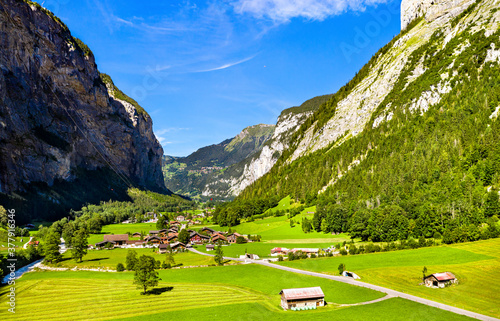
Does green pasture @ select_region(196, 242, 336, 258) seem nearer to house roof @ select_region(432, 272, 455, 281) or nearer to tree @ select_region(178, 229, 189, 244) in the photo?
tree @ select_region(178, 229, 189, 244)

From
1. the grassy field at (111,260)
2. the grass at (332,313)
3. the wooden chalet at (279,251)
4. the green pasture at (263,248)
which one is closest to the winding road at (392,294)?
the grass at (332,313)

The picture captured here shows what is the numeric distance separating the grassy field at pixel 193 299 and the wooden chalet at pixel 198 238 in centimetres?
6117

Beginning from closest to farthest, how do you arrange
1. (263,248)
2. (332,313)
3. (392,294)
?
(332,313) < (392,294) < (263,248)

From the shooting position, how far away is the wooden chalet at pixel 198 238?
138 metres

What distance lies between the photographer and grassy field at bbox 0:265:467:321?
47.1m

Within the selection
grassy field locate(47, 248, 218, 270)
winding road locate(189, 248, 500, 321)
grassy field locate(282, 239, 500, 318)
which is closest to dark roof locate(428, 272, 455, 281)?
grassy field locate(282, 239, 500, 318)

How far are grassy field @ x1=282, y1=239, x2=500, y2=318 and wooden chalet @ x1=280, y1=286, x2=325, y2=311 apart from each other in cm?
1612

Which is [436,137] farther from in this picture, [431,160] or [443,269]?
[443,269]

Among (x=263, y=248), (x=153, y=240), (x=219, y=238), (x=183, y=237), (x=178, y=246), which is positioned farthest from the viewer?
(x=153, y=240)

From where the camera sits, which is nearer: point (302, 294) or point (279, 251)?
point (302, 294)

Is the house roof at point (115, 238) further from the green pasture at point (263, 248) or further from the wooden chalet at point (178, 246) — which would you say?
the green pasture at point (263, 248)

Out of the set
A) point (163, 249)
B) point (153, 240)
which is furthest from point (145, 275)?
point (153, 240)

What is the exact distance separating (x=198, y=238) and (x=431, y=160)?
342 ft

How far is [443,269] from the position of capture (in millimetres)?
65438
